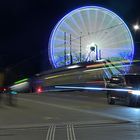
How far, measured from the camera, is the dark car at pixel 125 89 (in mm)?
27250

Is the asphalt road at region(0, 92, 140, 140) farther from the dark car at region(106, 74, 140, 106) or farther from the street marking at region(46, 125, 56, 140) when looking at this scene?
the dark car at region(106, 74, 140, 106)

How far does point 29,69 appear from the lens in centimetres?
8450

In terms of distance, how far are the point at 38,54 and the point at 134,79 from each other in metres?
70.5

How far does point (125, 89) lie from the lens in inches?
1102

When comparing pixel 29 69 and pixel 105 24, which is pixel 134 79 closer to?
pixel 105 24

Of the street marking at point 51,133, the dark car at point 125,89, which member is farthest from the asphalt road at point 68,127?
the dark car at point 125,89

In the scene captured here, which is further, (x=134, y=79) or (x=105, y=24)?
(x=105, y=24)

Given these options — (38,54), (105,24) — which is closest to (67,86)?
(105,24)

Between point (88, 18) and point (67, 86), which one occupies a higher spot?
point (88, 18)

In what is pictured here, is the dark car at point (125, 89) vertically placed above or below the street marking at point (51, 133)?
above

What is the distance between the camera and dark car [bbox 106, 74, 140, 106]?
1073 inches

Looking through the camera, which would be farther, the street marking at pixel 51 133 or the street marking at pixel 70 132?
the street marking at pixel 51 133

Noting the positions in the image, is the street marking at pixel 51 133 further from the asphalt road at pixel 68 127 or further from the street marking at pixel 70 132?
the street marking at pixel 70 132

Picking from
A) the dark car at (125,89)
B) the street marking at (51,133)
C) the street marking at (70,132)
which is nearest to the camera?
the street marking at (70,132)
